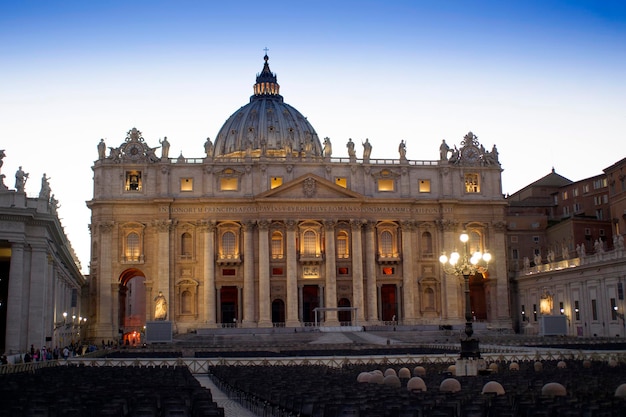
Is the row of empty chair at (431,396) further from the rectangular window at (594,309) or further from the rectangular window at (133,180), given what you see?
the rectangular window at (133,180)

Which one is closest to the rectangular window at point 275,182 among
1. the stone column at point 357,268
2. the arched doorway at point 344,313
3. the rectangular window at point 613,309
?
the stone column at point 357,268

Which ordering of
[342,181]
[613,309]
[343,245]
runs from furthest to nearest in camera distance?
[342,181] → [343,245] → [613,309]

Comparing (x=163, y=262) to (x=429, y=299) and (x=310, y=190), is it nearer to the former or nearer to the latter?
(x=310, y=190)

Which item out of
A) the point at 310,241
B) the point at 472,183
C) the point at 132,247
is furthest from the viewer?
the point at 472,183

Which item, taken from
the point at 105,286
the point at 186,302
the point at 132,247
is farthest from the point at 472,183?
the point at 105,286

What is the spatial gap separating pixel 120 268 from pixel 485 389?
76.5 metres

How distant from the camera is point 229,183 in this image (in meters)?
98.6

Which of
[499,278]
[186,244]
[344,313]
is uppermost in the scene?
[186,244]

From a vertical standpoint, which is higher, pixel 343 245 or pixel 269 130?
pixel 269 130

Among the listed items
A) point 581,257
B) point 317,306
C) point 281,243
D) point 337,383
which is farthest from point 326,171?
point 337,383

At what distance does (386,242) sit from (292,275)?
12726mm

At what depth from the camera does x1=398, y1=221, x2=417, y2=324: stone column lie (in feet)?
320

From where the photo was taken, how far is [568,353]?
45.9 metres

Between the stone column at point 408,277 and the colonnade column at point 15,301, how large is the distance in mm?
58297
